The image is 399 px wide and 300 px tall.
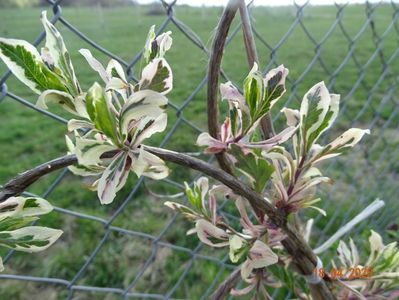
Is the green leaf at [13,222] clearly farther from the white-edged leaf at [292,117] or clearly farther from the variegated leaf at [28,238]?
the white-edged leaf at [292,117]

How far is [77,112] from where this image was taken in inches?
11.5

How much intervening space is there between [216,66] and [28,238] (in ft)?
0.58

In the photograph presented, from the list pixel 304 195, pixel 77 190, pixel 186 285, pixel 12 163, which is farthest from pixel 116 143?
pixel 12 163

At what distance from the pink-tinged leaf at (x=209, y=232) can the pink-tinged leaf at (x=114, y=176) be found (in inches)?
4.5

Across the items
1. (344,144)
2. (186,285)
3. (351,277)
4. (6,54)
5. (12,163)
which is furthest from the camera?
(12,163)

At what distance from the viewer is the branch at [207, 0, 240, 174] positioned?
32cm

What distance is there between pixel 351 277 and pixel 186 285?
794 millimetres

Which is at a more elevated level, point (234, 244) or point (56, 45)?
point (56, 45)

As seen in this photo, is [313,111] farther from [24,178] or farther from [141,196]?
[141,196]

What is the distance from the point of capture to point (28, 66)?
11.3 inches

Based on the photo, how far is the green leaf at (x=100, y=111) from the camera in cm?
25

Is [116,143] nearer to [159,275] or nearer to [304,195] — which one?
[304,195]
